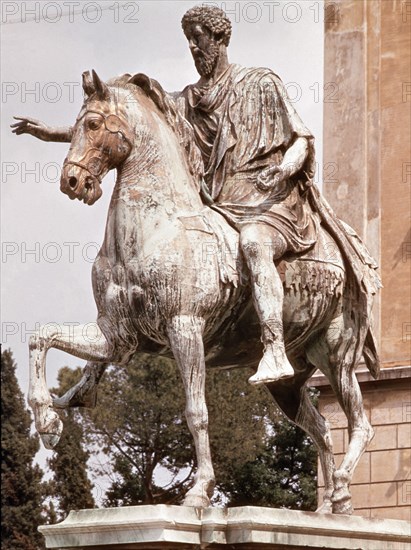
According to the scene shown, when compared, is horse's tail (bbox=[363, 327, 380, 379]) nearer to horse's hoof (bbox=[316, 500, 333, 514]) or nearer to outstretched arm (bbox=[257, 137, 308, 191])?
horse's hoof (bbox=[316, 500, 333, 514])

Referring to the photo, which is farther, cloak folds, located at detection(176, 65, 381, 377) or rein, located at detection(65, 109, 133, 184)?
cloak folds, located at detection(176, 65, 381, 377)

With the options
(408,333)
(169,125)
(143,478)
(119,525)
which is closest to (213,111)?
(169,125)

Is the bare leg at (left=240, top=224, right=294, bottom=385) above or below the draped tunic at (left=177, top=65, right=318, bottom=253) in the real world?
below

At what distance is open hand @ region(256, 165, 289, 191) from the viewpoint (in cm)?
1035

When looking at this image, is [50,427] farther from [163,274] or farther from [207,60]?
[207,60]

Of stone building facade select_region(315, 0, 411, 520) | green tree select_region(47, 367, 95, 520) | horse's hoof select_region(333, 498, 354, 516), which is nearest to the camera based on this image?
horse's hoof select_region(333, 498, 354, 516)

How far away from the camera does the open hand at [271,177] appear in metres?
10.4

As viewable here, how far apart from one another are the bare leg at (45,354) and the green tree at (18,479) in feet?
74.2

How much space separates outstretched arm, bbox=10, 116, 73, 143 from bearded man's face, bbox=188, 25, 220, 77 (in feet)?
3.33

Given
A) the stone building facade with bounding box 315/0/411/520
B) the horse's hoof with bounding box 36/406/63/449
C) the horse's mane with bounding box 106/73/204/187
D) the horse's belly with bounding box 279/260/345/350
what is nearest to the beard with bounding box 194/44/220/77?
the horse's mane with bounding box 106/73/204/187

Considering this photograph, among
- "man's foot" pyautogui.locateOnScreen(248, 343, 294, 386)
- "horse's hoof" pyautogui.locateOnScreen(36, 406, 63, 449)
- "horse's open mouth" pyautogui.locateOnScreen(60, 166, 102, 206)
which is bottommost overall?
"horse's hoof" pyautogui.locateOnScreen(36, 406, 63, 449)

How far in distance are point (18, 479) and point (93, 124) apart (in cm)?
2432

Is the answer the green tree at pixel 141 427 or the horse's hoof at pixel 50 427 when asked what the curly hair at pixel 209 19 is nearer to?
the horse's hoof at pixel 50 427

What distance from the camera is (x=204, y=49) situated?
10.9m
